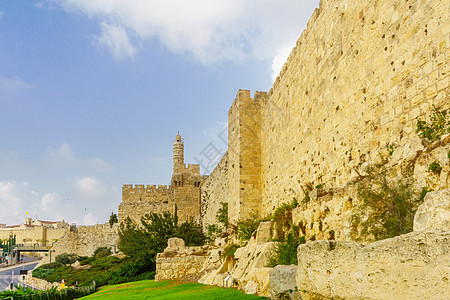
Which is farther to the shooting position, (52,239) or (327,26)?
(52,239)

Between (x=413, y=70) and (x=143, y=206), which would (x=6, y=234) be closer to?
(x=143, y=206)

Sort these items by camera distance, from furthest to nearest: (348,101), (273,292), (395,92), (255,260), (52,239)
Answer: (52,239) → (255,260) → (348,101) → (395,92) → (273,292)

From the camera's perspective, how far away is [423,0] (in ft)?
16.5

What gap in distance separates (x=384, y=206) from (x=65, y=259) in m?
33.1

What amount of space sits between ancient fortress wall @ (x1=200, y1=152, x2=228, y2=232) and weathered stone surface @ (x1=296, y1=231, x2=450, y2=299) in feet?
47.2

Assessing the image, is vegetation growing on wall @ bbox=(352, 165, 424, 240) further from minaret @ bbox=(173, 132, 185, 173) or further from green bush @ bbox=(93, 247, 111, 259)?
minaret @ bbox=(173, 132, 185, 173)

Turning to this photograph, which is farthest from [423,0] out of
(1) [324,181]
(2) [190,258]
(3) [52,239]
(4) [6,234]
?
(4) [6,234]

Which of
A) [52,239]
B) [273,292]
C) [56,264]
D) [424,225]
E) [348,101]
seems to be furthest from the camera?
[52,239]

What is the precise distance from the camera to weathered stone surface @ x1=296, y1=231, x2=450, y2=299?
2.53 m

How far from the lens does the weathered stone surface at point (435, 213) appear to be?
9.65 ft

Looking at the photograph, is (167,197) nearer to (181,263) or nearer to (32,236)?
(181,263)

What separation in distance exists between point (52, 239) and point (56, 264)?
4896 centimetres

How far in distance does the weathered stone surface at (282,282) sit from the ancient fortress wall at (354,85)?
81.9 inches

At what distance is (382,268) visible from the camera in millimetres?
2969
